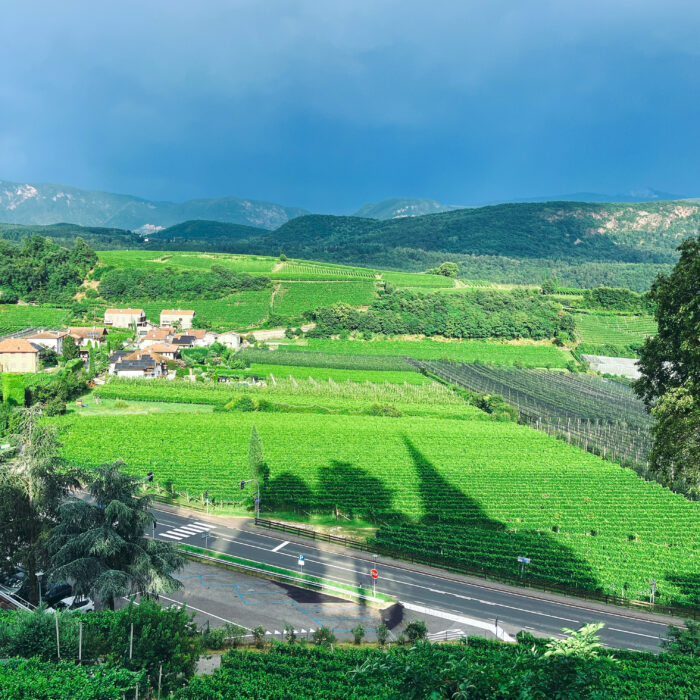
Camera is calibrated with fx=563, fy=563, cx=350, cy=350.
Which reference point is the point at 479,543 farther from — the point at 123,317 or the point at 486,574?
the point at 123,317

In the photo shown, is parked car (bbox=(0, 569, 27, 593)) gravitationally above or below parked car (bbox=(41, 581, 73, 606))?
above

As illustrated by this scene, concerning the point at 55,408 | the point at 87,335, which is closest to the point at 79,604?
the point at 55,408

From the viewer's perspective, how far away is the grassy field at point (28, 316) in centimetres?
10891

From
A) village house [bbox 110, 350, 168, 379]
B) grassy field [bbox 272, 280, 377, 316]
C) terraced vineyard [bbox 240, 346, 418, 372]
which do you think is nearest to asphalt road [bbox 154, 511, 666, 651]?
village house [bbox 110, 350, 168, 379]

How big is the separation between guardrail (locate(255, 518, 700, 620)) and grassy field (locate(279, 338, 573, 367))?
2750 inches

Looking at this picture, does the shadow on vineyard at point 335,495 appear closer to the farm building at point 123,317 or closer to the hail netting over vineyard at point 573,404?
the hail netting over vineyard at point 573,404

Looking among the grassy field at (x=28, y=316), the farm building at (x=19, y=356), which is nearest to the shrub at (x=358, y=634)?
the farm building at (x=19, y=356)

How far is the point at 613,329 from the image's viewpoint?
144 meters

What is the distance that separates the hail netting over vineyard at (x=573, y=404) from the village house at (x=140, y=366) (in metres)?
47.3

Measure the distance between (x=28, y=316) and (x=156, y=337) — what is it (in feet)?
101

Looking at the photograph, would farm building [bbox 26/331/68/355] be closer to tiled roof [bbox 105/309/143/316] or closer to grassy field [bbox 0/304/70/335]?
grassy field [bbox 0/304/70/335]

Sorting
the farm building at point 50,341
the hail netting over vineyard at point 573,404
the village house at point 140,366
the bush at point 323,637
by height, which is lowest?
the bush at point 323,637

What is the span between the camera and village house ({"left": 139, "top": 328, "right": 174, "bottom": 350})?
10201 centimetres

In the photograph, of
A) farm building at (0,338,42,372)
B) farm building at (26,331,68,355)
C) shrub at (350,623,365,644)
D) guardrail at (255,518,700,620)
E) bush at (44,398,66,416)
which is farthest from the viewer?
farm building at (26,331,68,355)
